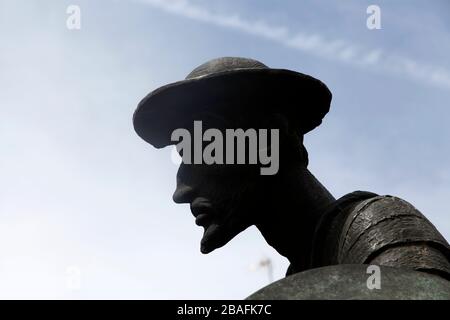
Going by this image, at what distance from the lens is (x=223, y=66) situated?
14.2 feet

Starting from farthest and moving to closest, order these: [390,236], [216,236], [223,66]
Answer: [223,66] < [216,236] < [390,236]

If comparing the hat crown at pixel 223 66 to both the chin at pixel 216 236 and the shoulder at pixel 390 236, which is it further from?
the shoulder at pixel 390 236

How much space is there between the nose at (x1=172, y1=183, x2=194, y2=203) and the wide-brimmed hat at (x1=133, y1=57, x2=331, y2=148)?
374 millimetres

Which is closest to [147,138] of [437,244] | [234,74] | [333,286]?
[234,74]

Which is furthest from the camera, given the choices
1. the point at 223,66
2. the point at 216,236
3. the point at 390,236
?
the point at 223,66

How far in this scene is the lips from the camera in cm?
422

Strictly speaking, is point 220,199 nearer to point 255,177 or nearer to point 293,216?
point 255,177

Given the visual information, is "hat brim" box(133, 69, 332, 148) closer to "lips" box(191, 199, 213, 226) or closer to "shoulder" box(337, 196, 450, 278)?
"lips" box(191, 199, 213, 226)

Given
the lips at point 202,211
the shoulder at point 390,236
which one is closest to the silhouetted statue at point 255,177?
the lips at point 202,211

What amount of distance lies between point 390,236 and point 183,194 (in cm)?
124

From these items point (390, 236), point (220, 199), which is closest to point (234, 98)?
point (220, 199)

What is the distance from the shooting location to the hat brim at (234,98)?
4285mm

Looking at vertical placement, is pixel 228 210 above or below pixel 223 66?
below
